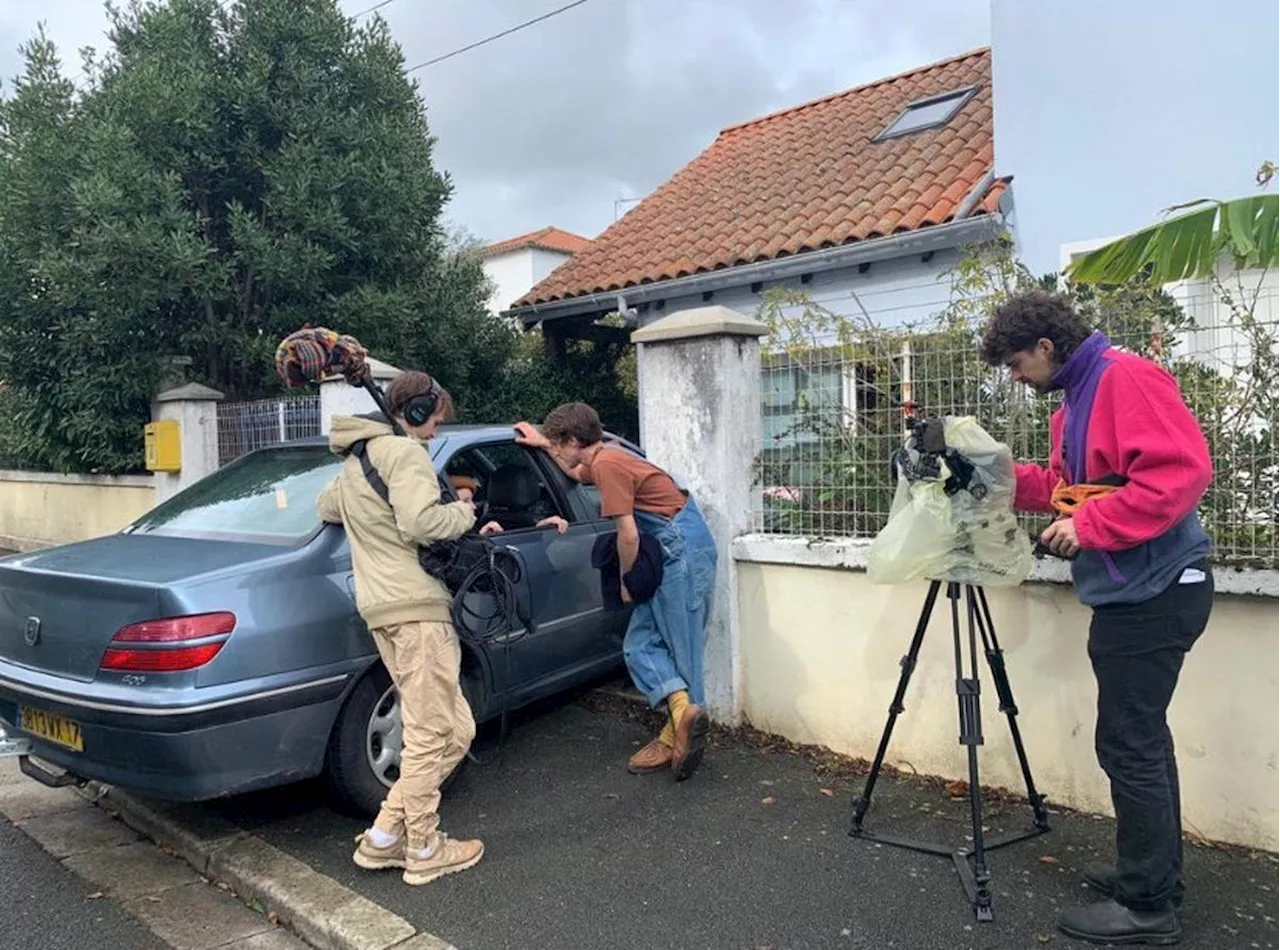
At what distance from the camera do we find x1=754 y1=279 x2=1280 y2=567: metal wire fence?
360cm

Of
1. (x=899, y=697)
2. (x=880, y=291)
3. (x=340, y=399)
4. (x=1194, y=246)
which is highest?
(x=880, y=291)

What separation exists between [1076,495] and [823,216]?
700cm

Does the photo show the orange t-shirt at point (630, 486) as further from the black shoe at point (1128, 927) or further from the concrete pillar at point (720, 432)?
the black shoe at point (1128, 927)

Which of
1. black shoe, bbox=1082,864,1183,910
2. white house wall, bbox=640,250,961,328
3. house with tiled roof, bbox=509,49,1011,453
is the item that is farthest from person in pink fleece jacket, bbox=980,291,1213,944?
white house wall, bbox=640,250,961,328

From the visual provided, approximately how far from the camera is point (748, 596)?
4.92m

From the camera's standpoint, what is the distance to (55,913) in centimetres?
350

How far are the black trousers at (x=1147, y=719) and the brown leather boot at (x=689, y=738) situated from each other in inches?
72.2

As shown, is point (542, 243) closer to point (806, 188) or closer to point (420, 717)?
point (806, 188)

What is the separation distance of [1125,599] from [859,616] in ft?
5.40

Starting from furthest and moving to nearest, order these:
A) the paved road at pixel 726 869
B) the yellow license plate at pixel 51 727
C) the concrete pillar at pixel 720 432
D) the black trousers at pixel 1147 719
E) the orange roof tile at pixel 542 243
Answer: the orange roof tile at pixel 542 243 < the concrete pillar at pixel 720 432 < the yellow license plate at pixel 51 727 < the paved road at pixel 726 869 < the black trousers at pixel 1147 719

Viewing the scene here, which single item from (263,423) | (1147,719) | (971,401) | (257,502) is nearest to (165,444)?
(263,423)

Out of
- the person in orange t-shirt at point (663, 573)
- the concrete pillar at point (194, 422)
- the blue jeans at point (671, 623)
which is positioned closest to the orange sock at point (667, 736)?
the person in orange t-shirt at point (663, 573)

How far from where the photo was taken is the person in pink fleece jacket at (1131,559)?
2.79 m

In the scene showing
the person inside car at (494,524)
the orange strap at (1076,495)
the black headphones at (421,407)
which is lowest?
the person inside car at (494,524)
